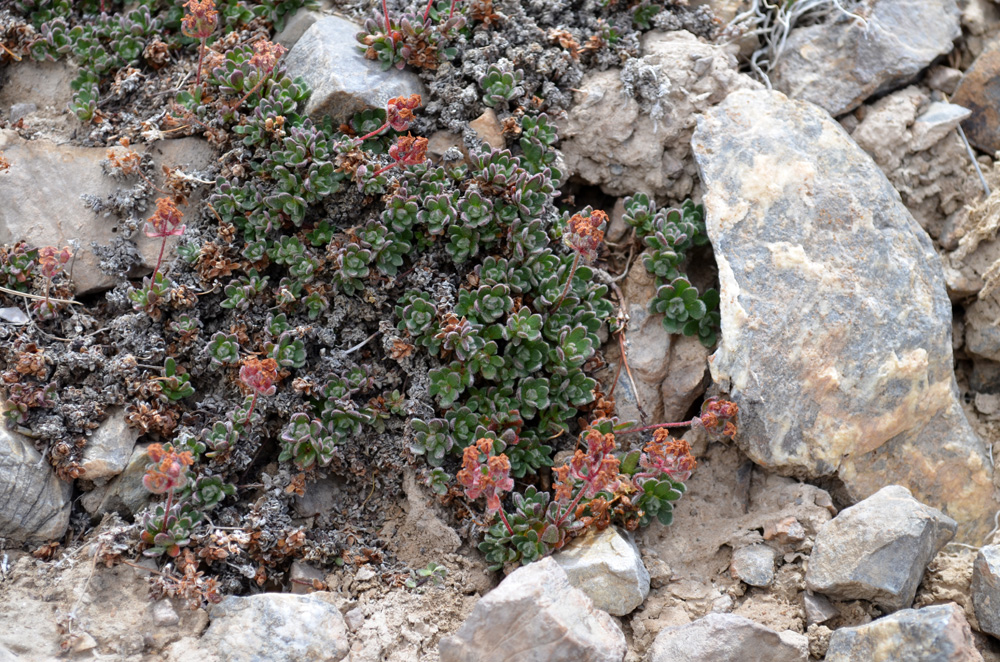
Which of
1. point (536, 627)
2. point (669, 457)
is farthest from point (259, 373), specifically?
point (669, 457)

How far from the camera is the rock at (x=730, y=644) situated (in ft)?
10.8

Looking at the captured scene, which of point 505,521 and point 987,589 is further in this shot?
point 505,521

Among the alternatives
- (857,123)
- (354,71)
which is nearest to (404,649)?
(354,71)

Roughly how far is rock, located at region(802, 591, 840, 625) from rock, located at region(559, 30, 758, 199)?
7.87 feet

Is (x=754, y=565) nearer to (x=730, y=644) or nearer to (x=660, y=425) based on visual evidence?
(x=730, y=644)

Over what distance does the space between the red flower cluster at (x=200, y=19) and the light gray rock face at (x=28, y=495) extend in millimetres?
2300

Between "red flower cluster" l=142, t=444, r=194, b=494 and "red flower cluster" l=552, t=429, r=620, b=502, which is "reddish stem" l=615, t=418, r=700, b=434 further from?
"red flower cluster" l=142, t=444, r=194, b=494

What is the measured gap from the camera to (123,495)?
3920mm

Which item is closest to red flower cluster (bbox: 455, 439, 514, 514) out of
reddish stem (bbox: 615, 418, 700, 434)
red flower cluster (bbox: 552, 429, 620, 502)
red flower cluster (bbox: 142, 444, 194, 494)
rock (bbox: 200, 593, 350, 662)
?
red flower cluster (bbox: 552, 429, 620, 502)

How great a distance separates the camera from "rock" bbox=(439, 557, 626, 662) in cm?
312

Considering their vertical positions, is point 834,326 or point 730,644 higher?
point 834,326

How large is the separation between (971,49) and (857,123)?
43.3 inches

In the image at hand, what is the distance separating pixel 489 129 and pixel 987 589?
11.1ft

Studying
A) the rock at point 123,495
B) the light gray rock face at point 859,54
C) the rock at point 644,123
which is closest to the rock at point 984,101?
the light gray rock face at point 859,54
